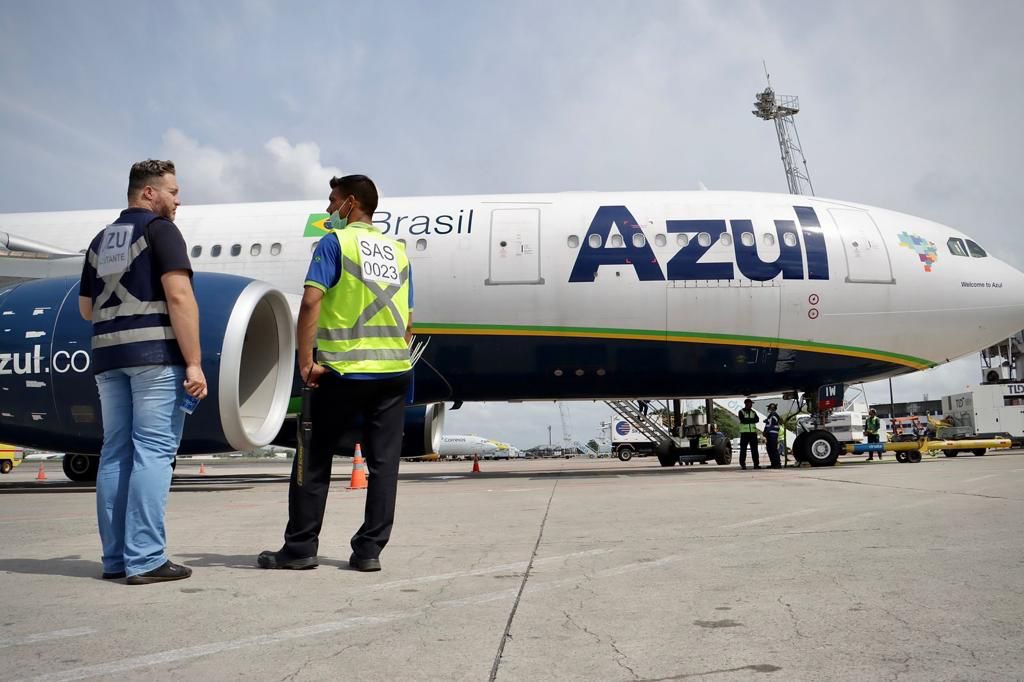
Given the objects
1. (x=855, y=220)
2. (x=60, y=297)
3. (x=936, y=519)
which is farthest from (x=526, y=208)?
(x=936, y=519)

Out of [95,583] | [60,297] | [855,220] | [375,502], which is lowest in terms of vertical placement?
[95,583]

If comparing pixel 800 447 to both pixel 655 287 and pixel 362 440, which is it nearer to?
pixel 655 287

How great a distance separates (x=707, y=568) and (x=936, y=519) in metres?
2.11

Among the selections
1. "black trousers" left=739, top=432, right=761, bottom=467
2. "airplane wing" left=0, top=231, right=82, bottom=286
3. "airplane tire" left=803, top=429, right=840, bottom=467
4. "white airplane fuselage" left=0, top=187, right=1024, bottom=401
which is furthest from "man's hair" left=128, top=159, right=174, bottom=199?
"black trousers" left=739, top=432, right=761, bottom=467

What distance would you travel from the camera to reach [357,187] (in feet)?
12.5

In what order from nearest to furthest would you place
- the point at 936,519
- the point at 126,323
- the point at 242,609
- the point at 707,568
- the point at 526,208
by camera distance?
the point at 242,609 < the point at 707,568 < the point at 126,323 < the point at 936,519 < the point at 526,208

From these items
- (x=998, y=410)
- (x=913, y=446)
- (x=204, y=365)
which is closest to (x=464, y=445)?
(x=998, y=410)

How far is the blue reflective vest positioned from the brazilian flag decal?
844cm

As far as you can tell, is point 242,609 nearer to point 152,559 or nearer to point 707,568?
point 152,559

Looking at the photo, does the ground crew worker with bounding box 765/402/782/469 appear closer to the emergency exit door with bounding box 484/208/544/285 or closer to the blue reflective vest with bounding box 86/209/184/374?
the emergency exit door with bounding box 484/208/544/285

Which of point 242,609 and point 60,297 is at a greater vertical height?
point 60,297

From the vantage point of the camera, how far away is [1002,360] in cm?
4050

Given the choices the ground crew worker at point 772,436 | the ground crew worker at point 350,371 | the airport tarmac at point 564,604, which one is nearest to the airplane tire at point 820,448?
the ground crew worker at point 772,436

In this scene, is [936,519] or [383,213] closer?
[936,519]
